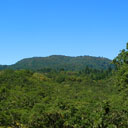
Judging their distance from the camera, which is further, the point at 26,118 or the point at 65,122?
the point at 26,118

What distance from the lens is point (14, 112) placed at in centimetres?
Answer: 4141

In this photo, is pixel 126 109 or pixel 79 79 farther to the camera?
pixel 79 79

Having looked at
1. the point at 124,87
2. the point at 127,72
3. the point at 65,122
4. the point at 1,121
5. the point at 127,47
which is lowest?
the point at 1,121

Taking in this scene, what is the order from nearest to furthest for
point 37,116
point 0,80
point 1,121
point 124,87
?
1. point 37,116
2. point 124,87
3. point 1,121
4. point 0,80

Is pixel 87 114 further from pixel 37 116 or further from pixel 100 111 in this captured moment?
pixel 37 116

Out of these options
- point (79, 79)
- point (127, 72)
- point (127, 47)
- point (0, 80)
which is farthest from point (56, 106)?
point (79, 79)

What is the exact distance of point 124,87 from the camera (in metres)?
32.8

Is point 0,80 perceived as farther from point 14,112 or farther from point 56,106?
point 56,106

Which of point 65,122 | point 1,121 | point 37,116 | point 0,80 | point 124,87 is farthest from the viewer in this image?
point 0,80

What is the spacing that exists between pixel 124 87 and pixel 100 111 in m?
7.74

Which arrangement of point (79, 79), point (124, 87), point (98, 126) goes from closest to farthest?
point (98, 126) < point (124, 87) < point (79, 79)

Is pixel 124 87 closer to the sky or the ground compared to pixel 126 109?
closer to the sky


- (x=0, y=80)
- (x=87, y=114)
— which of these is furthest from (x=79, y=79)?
(x=87, y=114)

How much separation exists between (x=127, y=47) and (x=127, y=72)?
13.0 feet
